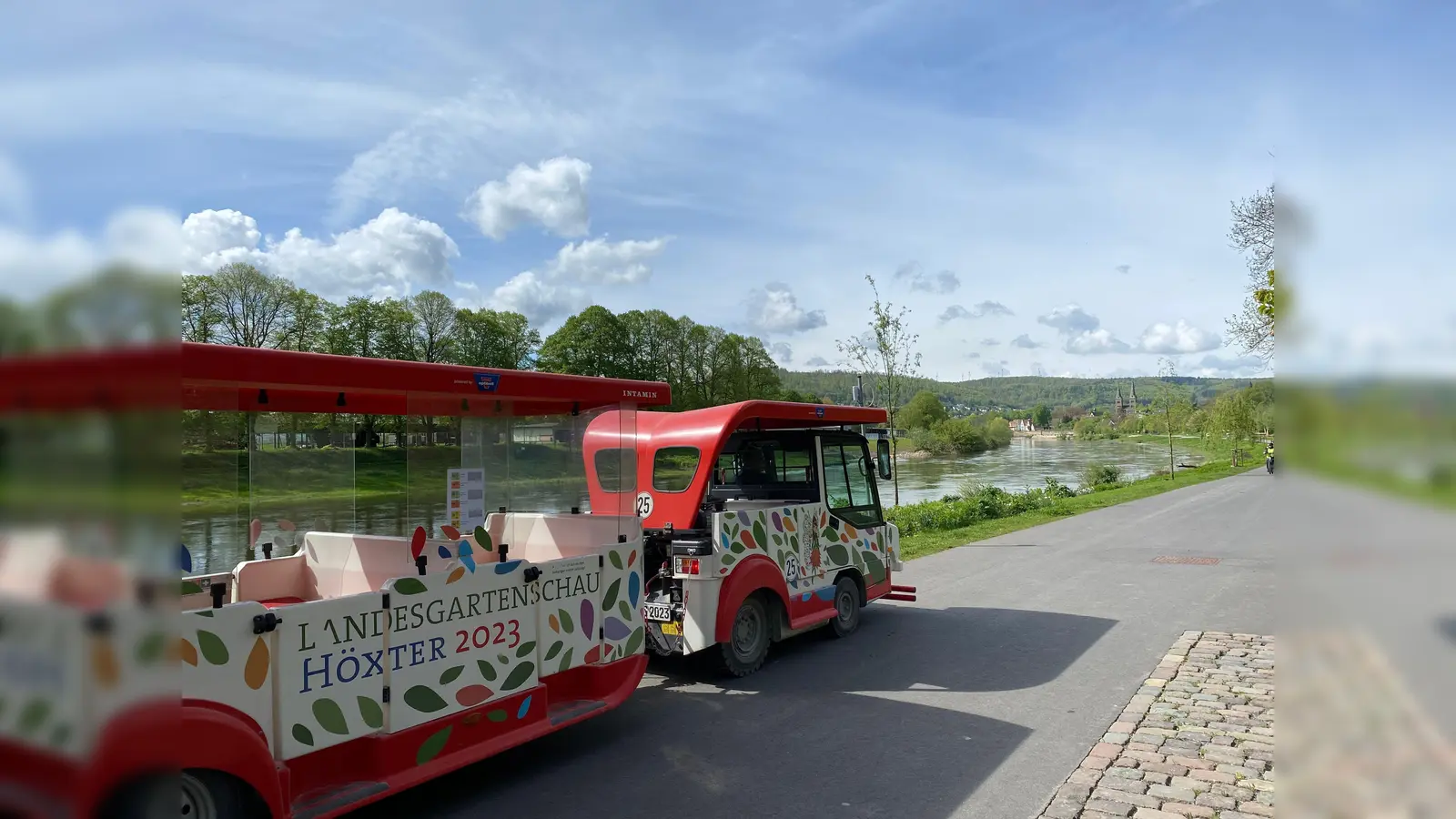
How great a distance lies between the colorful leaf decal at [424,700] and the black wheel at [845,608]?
497cm

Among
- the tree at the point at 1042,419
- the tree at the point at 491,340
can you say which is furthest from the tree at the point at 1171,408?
the tree at the point at 1042,419

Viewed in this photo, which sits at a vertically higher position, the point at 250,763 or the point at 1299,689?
the point at 1299,689

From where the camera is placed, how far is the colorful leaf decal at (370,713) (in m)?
4.61

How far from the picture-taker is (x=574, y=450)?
7.05m

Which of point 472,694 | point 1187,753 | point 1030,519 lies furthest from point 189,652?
point 1030,519

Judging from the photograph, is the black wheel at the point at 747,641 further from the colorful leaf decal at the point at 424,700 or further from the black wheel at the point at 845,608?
the colorful leaf decal at the point at 424,700

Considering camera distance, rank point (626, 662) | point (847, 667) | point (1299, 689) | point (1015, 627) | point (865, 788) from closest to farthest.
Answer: point (1299, 689)
point (865, 788)
point (626, 662)
point (847, 667)
point (1015, 627)

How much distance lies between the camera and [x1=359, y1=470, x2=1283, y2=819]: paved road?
524 centimetres

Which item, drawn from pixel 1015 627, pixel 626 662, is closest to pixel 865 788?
pixel 626 662

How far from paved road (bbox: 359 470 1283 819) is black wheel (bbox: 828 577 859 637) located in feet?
0.75

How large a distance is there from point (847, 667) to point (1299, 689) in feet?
24.3

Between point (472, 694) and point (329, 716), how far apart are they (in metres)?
0.91

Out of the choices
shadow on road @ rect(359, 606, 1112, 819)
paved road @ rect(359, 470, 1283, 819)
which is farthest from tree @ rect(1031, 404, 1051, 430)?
shadow on road @ rect(359, 606, 1112, 819)

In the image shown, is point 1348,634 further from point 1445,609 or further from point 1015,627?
point 1015,627
